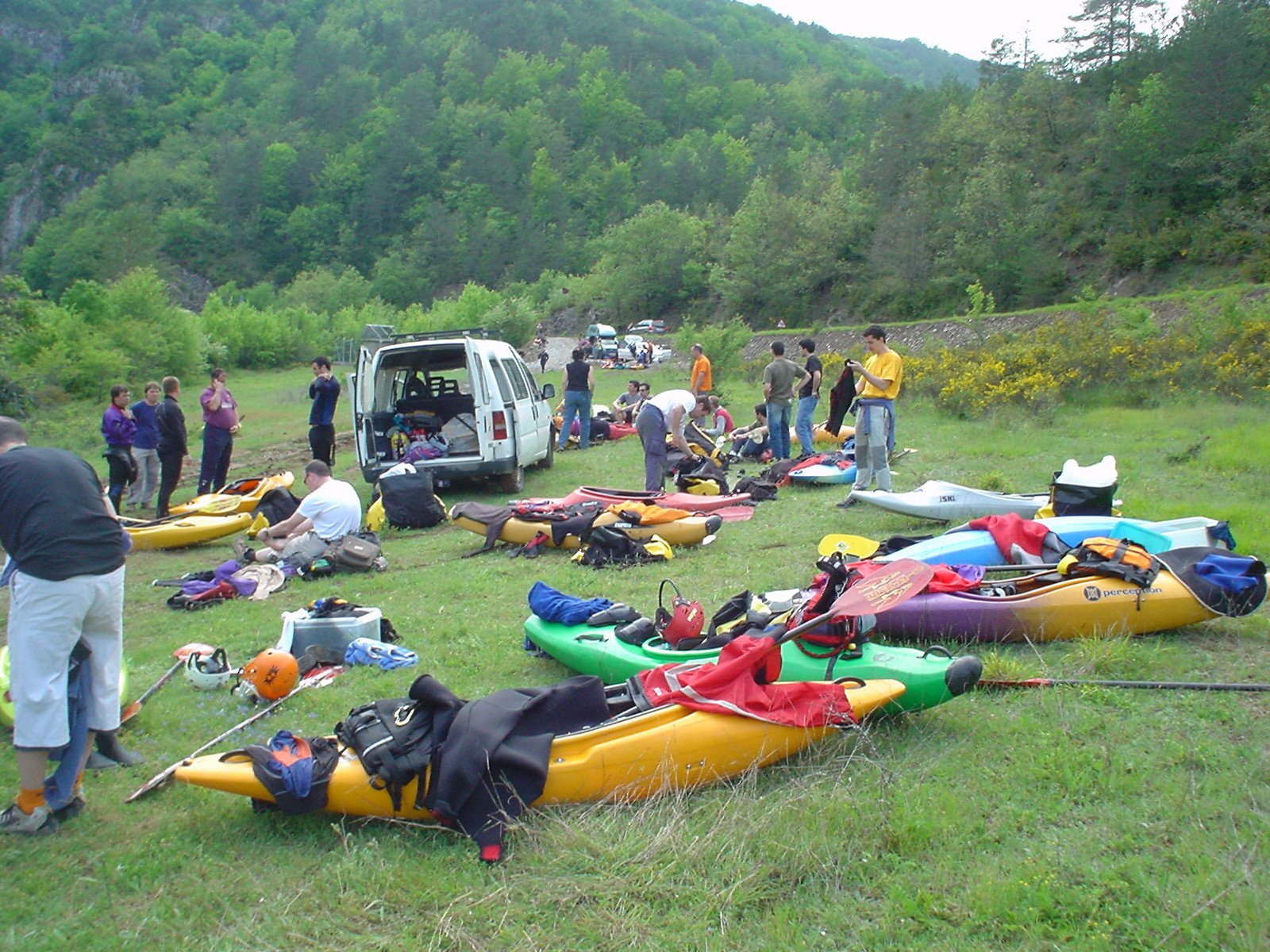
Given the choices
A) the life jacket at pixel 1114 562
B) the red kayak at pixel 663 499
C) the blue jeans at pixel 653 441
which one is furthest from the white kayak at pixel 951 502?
the life jacket at pixel 1114 562

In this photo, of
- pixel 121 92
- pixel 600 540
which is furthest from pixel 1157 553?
pixel 121 92

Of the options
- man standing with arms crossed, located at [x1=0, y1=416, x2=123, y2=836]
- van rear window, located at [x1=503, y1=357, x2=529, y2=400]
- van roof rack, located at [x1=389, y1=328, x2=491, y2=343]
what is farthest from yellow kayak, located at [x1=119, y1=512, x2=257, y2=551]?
man standing with arms crossed, located at [x1=0, y1=416, x2=123, y2=836]

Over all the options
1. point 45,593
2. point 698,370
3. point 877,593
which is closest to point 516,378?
point 698,370

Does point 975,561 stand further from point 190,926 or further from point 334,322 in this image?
point 334,322

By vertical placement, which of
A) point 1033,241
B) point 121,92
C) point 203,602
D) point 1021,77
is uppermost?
point 121,92

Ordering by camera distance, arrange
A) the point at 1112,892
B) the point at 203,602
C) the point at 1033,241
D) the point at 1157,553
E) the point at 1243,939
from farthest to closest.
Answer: the point at 1033,241, the point at 203,602, the point at 1157,553, the point at 1112,892, the point at 1243,939

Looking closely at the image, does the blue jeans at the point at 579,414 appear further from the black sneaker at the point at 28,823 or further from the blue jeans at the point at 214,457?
the black sneaker at the point at 28,823

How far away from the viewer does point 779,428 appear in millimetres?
12508

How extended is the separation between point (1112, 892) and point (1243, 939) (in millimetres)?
384

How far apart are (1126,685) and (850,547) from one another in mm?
2599

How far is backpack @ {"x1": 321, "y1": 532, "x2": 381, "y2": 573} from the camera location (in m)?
8.27

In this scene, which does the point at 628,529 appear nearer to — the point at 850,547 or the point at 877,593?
the point at 850,547

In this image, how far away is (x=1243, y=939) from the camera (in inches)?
105

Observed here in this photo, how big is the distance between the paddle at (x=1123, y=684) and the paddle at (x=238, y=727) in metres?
3.71
